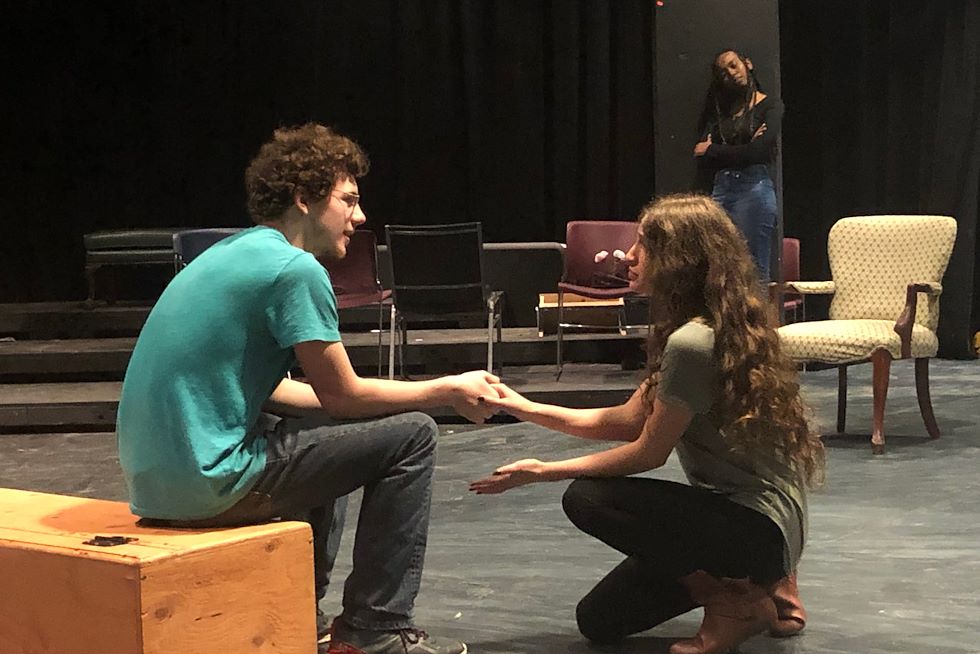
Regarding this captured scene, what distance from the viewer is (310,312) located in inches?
81.5

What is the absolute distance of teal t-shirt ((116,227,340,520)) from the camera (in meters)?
2.04

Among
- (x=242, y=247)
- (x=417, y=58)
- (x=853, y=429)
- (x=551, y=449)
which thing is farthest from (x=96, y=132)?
(x=242, y=247)

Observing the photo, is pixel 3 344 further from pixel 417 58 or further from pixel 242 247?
pixel 242 247

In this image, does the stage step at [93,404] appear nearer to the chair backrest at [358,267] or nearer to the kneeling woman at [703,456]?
the chair backrest at [358,267]

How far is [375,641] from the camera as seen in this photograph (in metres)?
2.25

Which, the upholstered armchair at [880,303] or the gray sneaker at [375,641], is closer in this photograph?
the gray sneaker at [375,641]

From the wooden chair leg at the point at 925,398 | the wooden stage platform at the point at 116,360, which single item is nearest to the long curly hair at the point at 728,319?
the wooden chair leg at the point at 925,398

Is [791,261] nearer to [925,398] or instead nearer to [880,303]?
[880,303]

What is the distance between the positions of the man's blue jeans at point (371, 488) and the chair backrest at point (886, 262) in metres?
3.26

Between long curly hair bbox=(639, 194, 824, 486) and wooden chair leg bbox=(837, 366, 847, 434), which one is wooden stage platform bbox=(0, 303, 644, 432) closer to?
wooden chair leg bbox=(837, 366, 847, 434)

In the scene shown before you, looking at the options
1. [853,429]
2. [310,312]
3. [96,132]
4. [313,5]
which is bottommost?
[853,429]

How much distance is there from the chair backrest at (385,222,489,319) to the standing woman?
123 cm

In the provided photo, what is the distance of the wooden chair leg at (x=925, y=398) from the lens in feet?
15.7

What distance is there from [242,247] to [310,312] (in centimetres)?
18
